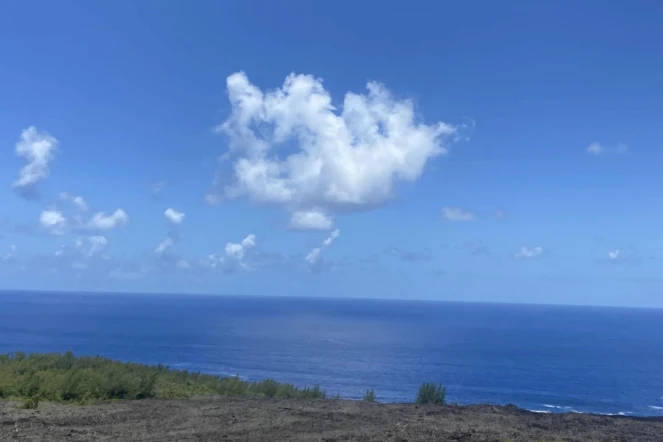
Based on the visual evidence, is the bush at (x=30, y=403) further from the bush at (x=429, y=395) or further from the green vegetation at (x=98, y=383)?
the bush at (x=429, y=395)

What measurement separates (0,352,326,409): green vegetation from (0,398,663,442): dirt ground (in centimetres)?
144

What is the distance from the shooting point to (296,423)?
49.9ft

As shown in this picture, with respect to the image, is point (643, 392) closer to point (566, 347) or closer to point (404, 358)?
point (404, 358)

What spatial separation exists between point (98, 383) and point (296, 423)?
25.1 feet

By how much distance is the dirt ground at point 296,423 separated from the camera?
44.0 feet

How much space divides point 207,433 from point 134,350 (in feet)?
246

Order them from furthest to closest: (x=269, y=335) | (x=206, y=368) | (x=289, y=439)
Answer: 1. (x=269, y=335)
2. (x=206, y=368)
3. (x=289, y=439)

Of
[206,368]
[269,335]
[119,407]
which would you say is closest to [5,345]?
[206,368]

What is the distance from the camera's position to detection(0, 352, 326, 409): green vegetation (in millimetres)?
18156

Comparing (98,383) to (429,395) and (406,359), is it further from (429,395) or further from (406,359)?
(406,359)

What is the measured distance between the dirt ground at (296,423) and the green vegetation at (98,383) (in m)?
1.44

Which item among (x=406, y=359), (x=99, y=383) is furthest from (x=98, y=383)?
(x=406, y=359)

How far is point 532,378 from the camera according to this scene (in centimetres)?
6838

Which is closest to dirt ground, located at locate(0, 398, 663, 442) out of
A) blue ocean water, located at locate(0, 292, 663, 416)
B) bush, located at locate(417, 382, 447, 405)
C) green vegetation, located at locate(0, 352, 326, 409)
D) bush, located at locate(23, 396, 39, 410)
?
bush, located at locate(23, 396, 39, 410)
